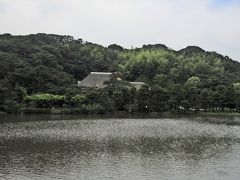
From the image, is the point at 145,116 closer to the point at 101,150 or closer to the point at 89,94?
the point at 89,94

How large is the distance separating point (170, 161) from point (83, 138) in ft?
28.1

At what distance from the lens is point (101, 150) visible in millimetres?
25016

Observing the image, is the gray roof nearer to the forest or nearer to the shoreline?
the forest

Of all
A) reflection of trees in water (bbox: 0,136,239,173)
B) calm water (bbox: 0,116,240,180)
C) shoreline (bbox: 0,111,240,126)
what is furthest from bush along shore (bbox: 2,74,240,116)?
reflection of trees in water (bbox: 0,136,239,173)

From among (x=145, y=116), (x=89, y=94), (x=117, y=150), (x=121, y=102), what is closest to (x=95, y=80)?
(x=89, y=94)

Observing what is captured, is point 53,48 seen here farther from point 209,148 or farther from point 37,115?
point 209,148

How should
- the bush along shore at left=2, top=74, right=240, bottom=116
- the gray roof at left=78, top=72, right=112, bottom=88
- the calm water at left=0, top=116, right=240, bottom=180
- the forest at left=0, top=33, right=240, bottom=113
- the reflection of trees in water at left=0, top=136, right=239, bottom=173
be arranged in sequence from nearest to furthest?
1. the calm water at left=0, top=116, right=240, bottom=180
2. the reflection of trees in water at left=0, top=136, right=239, bottom=173
3. the bush along shore at left=2, top=74, right=240, bottom=116
4. the forest at left=0, top=33, right=240, bottom=113
5. the gray roof at left=78, top=72, right=112, bottom=88

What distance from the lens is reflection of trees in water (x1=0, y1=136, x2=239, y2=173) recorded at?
72.1 ft

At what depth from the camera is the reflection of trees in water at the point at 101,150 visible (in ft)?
72.1

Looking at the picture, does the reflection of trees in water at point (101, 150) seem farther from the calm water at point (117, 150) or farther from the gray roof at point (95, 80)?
the gray roof at point (95, 80)

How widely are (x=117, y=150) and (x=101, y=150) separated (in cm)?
93

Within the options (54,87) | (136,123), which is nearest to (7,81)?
(54,87)

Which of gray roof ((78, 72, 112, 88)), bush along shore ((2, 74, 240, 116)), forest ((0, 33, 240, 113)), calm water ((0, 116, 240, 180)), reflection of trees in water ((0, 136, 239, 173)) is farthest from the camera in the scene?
gray roof ((78, 72, 112, 88))

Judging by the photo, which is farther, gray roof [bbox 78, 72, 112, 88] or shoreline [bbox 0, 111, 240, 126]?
gray roof [bbox 78, 72, 112, 88]
